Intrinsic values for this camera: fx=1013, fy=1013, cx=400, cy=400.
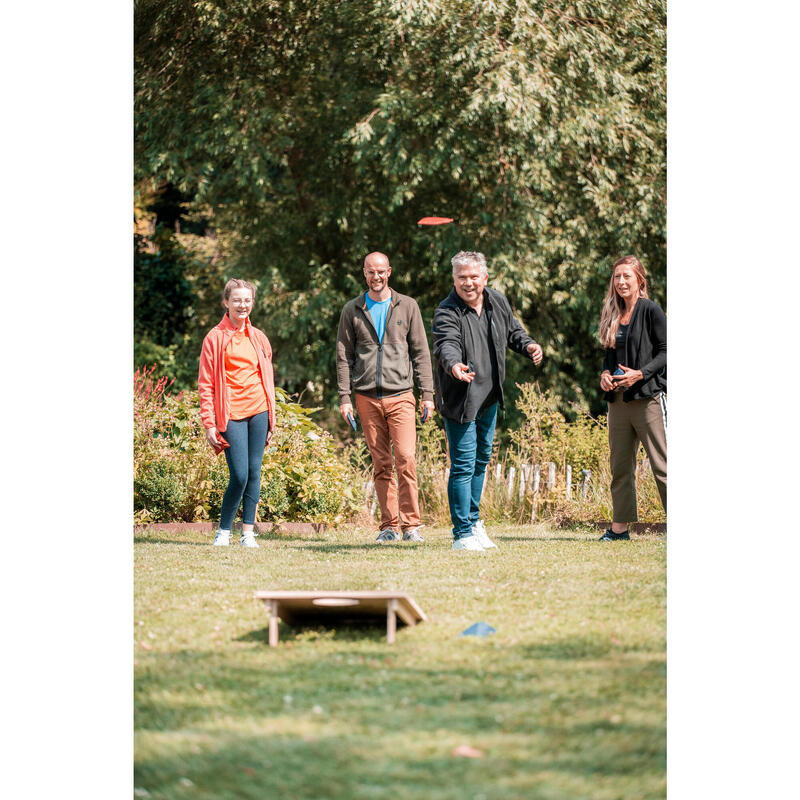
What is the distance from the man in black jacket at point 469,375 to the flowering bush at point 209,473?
64.8 inches

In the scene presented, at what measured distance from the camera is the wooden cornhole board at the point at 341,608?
3455 mm

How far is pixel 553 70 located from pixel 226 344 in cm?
506

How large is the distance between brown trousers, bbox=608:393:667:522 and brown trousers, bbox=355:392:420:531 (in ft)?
3.72

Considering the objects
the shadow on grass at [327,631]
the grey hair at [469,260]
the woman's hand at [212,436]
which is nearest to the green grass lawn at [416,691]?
the shadow on grass at [327,631]

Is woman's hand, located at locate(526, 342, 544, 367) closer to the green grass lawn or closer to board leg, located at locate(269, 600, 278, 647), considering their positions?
the green grass lawn

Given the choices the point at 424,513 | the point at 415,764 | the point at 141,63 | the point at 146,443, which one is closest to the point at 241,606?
the point at 415,764

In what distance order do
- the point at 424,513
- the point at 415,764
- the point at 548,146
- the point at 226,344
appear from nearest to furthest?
the point at 415,764 < the point at 226,344 < the point at 424,513 < the point at 548,146

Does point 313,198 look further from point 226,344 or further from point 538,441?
point 226,344

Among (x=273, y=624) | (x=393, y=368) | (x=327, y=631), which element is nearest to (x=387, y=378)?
(x=393, y=368)

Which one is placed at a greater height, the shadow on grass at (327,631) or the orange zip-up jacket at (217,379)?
the orange zip-up jacket at (217,379)

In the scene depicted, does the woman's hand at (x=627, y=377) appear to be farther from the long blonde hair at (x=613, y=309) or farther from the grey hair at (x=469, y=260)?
the grey hair at (x=469, y=260)

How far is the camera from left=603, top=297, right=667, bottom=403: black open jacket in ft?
17.1
